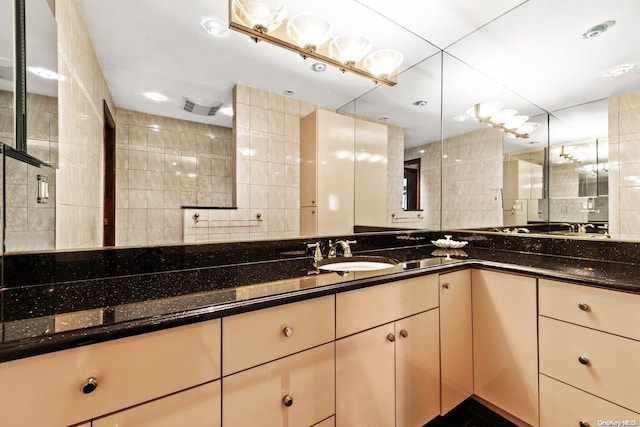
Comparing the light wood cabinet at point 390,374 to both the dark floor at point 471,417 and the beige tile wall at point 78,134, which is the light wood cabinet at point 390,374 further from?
the beige tile wall at point 78,134

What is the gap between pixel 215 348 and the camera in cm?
72

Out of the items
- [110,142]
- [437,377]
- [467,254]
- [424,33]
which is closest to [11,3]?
[110,142]

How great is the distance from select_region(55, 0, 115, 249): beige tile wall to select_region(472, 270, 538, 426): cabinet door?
5.93ft

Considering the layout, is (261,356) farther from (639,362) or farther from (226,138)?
(639,362)

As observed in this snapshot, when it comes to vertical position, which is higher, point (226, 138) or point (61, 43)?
point (61, 43)

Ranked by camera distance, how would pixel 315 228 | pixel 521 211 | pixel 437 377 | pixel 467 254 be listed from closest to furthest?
pixel 437 377 < pixel 315 228 < pixel 467 254 < pixel 521 211

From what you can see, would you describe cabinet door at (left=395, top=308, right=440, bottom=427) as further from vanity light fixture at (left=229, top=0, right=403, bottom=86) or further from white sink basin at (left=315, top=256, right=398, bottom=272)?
vanity light fixture at (left=229, top=0, right=403, bottom=86)

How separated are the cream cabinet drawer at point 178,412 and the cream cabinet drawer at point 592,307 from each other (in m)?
1.37

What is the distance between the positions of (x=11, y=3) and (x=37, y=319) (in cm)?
102

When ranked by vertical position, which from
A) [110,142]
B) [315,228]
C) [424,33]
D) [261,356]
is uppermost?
[424,33]

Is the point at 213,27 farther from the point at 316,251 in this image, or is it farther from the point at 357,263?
the point at 357,263

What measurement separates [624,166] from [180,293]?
2.12 m

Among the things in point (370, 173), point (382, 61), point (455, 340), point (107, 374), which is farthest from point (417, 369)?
point (382, 61)

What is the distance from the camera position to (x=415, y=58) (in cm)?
194
